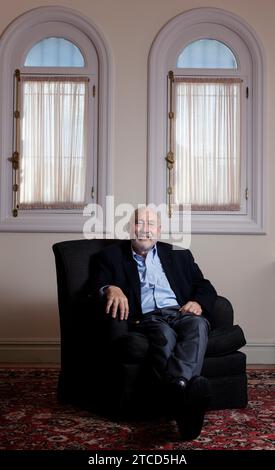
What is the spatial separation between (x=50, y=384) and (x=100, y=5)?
2.99m

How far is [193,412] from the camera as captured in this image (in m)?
2.94

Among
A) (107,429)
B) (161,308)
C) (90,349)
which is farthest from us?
(161,308)

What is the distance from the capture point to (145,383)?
131 inches

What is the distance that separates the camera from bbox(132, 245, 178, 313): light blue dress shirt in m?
3.79

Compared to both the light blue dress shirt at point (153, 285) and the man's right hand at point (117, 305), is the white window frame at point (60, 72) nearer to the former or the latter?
the light blue dress shirt at point (153, 285)

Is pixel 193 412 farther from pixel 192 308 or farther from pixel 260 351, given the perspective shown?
pixel 260 351

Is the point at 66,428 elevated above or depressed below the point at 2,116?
below

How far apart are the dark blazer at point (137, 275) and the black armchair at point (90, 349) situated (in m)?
0.12

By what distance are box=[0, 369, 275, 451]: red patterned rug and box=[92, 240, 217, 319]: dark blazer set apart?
64cm

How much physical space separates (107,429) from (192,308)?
0.87 m

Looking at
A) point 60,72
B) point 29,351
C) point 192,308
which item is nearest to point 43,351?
point 29,351

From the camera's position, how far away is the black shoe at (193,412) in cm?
294

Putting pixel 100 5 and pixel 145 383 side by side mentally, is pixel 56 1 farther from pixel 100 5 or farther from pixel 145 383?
pixel 145 383
